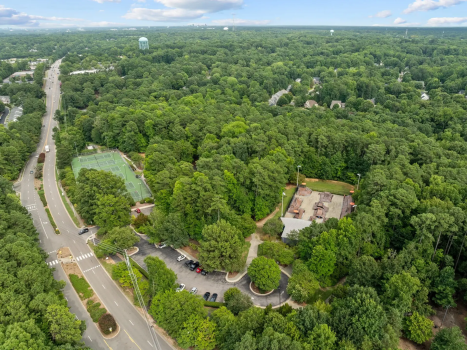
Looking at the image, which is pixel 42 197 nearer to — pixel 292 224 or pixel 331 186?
pixel 292 224

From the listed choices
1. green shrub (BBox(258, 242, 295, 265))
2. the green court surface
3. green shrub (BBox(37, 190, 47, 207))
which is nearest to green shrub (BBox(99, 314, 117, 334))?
green shrub (BBox(258, 242, 295, 265))

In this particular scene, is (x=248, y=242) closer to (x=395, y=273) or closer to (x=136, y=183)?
(x=395, y=273)

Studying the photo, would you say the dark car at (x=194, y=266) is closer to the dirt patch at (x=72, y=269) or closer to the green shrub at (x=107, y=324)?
the green shrub at (x=107, y=324)

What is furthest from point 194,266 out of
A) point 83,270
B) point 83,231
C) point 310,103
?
point 310,103

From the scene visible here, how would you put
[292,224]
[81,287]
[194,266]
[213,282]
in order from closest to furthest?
[81,287] < [213,282] < [194,266] < [292,224]

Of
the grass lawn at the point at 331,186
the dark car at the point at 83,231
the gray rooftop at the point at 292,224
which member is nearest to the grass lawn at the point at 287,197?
the grass lawn at the point at 331,186

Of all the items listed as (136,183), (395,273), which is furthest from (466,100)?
(136,183)
